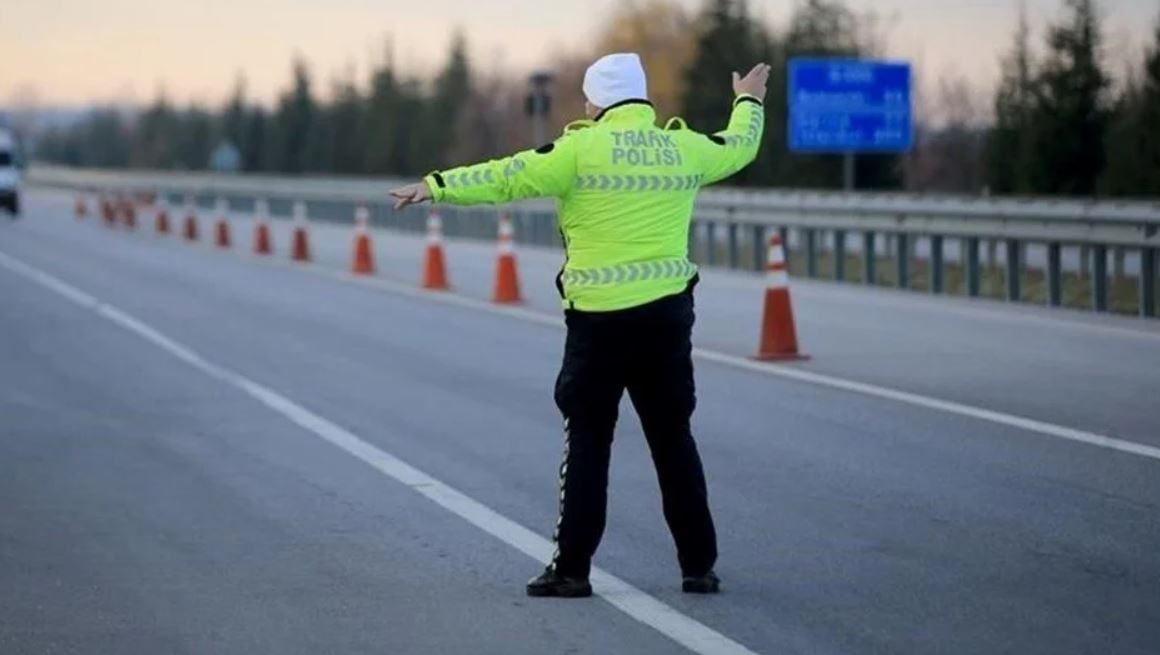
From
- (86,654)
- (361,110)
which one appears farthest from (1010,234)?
(361,110)

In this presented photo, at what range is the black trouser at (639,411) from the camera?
8750 mm

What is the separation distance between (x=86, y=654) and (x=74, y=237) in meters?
43.8

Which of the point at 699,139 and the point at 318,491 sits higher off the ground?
the point at 699,139

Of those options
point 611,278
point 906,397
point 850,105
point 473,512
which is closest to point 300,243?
point 850,105

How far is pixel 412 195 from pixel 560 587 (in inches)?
53.3

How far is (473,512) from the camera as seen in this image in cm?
1091

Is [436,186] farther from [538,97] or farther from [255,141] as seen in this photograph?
[255,141]

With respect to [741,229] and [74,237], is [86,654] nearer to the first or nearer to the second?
[741,229]

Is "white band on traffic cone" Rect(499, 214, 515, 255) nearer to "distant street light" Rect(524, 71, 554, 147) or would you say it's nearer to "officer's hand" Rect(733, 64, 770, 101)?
"officer's hand" Rect(733, 64, 770, 101)

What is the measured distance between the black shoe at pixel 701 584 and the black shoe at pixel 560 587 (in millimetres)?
320

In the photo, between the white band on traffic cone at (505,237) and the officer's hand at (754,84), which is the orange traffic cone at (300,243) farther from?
the officer's hand at (754,84)

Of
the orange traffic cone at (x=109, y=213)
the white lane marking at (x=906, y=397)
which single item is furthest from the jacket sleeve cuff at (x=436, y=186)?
the orange traffic cone at (x=109, y=213)

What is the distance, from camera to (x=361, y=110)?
144 m

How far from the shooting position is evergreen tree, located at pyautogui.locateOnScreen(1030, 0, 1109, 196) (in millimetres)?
51031
